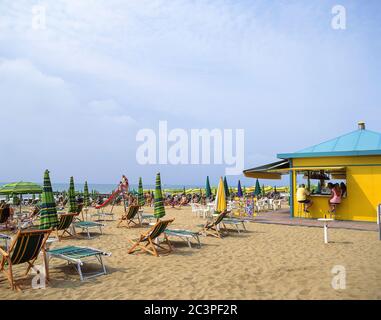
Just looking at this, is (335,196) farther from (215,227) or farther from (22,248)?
(22,248)

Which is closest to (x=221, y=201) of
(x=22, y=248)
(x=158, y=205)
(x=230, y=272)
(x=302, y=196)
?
(x=158, y=205)

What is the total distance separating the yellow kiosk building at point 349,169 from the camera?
469 inches

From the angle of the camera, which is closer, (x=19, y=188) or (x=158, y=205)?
(x=158, y=205)

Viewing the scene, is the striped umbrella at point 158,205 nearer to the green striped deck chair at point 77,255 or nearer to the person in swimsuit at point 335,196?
the green striped deck chair at point 77,255

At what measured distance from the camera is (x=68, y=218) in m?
9.27

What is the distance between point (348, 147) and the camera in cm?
1282

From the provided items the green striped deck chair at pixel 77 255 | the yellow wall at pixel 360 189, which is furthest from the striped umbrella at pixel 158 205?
the yellow wall at pixel 360 189

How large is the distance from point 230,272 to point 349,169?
8745mm

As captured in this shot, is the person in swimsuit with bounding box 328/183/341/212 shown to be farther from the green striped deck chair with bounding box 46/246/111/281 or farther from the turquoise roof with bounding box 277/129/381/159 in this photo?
the green striped deck chair with bounding box 46/246/111/281

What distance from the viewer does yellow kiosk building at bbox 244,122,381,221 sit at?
11.9 meters

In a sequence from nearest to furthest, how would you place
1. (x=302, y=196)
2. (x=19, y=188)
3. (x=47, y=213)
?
(x=47, y=213)
(x=302, y=196)
(x=19, y=188)

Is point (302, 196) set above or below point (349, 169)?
below
